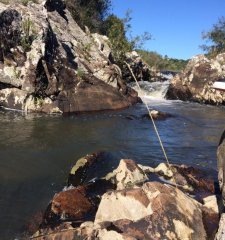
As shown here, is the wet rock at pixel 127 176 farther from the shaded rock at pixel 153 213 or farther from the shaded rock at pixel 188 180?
the shaded rock at pixel 153 213

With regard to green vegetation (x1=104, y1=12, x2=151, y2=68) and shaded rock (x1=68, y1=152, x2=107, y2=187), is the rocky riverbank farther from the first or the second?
green vegetation (x1=104, y1=12, x2=151, y2=68)

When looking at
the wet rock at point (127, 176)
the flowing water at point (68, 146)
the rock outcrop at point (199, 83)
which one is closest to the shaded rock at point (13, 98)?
the flowing water at point (68, 146)

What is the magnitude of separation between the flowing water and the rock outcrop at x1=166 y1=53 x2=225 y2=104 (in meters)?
5.62

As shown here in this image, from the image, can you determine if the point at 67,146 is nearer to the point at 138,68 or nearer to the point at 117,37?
the point at 117,37

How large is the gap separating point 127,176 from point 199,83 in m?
17.9

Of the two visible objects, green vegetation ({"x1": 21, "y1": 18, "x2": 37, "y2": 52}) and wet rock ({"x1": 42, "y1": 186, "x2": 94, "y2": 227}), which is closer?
wet rock ({"x1": 42, "y1": 186, "x2": 94, "y2": 227})

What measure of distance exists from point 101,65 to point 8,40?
4.79 meters

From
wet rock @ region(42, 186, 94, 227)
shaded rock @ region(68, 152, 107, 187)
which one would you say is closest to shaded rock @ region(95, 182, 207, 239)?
wet rock @ region(42, 186, 94, 227)

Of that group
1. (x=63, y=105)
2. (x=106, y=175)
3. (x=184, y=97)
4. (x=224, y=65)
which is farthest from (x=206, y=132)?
(x=224, y=65)

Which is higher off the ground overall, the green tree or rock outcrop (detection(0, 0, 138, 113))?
the green tree

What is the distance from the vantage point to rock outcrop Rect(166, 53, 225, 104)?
22.5 metres

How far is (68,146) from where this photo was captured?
1012 cm

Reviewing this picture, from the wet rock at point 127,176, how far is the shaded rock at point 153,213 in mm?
1094

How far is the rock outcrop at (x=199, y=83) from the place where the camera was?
22.5 m
